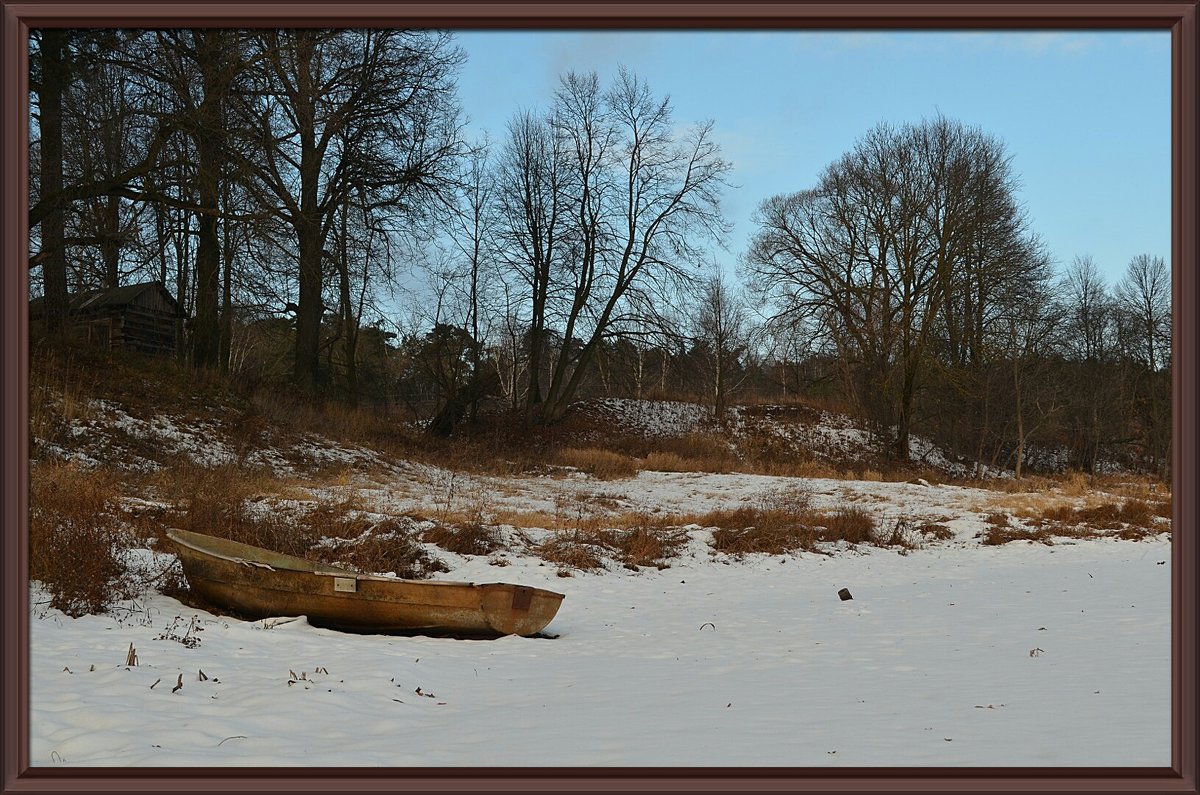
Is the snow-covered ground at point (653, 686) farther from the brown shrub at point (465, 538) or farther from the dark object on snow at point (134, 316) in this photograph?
the dark object on snow at point (134, 316)

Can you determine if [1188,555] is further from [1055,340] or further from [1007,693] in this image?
[1055,340]

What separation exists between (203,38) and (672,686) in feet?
63.4

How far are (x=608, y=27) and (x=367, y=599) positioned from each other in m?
6.40

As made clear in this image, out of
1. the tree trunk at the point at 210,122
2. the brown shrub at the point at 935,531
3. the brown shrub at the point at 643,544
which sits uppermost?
the tree trunk at the point at 210,122

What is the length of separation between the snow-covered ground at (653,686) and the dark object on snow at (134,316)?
22688 mm

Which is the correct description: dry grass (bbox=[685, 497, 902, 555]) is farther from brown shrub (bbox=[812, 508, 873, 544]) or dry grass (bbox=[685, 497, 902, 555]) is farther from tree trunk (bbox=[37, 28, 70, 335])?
tree trunk (bbox=[37, 28, 70, 335])

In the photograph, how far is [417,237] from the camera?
96.2 feet

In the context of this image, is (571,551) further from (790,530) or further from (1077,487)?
(1077,487)

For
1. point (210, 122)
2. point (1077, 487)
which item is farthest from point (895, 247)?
point (210, 122)

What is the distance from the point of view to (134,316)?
30.4 meters

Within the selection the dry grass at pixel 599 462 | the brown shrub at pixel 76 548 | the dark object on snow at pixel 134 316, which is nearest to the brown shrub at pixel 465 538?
the brown shrub at pixel 76 548

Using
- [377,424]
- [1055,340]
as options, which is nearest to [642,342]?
[377,424]

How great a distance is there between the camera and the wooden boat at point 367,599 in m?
8.59

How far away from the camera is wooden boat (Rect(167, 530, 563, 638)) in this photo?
8.59 meters
